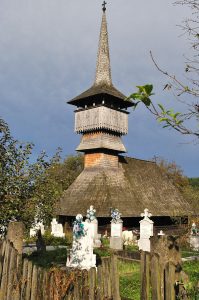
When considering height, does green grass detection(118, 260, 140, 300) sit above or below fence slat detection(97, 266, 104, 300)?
below

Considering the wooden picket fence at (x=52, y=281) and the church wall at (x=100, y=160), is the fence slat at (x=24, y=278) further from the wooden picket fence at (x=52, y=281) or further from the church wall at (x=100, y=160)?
the church wall at (x=100, y=160)

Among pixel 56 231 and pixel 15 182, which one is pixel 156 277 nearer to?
pixel 15 182

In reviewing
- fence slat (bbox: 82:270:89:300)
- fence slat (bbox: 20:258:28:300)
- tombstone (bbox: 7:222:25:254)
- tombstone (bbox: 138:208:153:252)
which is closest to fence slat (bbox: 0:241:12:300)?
fence slat (bbox: 20:258:28:300)

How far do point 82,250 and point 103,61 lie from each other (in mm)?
27344

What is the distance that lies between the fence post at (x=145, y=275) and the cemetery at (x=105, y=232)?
1 centimetres

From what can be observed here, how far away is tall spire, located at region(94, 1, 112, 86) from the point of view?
36781 millimetres

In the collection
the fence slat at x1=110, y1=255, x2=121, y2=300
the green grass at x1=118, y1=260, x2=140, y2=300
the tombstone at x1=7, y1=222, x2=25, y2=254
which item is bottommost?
the green grass at x1=118, y1=260, x2=140, y2=300

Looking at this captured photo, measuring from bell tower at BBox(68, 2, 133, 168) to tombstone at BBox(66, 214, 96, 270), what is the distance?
18590 mm

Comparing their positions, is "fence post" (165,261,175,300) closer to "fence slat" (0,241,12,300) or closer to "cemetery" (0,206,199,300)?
"cemetery" (0,206,199,300)

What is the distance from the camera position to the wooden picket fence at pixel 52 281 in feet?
15.8

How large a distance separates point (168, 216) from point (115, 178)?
618cm

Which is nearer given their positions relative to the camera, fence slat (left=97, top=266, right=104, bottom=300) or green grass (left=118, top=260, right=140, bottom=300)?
fence slat (left=97, top=266, right=104, bottom=300)

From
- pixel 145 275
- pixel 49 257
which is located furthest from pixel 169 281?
pixel 49 257

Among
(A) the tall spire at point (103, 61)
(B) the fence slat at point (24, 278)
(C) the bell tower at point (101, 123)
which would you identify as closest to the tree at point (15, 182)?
(B) the fence slat at point (24, 278)
